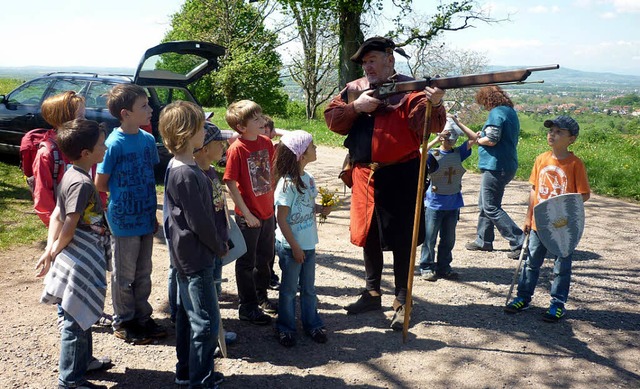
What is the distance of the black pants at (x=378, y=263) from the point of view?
15.2 feet

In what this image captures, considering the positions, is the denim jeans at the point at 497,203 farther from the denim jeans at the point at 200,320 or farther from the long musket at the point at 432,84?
the denim jeans at the point at 200,320

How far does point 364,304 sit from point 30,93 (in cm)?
816

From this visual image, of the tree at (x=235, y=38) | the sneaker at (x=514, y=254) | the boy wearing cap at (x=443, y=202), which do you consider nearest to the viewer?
the boy wearing cap at (x=443, y=202)

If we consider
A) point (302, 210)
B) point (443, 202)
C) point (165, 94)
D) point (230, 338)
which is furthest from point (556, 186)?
point (165, 94)

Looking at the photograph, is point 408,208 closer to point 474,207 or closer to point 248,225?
point 248,225

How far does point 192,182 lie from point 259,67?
2134cm

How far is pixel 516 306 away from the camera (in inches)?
188

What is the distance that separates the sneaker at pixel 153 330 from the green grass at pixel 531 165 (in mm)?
2961

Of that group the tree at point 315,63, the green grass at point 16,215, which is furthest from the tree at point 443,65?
the green grass at point 16,215

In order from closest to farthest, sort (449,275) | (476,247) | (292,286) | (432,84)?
(432,84) → (292,286) → (449,275) → (476,247)

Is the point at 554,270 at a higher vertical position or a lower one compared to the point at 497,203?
lower

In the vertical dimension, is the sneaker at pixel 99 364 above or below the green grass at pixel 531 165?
below

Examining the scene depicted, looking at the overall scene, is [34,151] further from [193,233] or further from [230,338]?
[230,338]

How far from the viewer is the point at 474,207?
8875 millimetres
